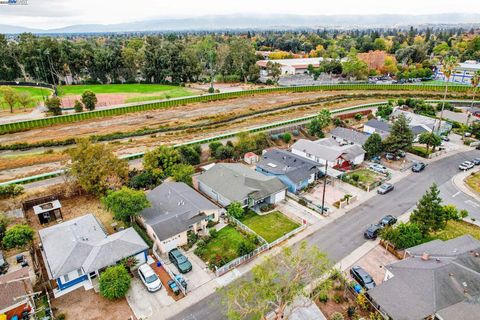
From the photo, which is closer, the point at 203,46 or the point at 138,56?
the point at 138,56

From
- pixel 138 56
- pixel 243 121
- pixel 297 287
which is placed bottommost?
pixel 243 121

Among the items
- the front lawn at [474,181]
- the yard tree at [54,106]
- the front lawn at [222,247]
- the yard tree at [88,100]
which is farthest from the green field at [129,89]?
the front lawn at [474,181]

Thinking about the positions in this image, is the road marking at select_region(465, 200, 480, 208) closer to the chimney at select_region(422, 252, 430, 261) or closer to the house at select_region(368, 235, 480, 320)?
the house at select_region(368, 235, 480, 320)

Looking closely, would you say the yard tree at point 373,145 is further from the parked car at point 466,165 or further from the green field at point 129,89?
the green field at point 129,89

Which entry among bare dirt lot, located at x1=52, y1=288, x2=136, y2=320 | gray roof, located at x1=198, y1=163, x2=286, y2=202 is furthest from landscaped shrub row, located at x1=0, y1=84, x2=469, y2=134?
bare dirt lot, located at x1=52, y1=288, x2=136, y2=320

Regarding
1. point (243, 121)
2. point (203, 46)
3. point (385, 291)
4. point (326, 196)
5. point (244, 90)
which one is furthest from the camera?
point (203, 46)

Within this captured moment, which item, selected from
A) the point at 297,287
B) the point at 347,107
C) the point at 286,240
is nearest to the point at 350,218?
the point at 286,240

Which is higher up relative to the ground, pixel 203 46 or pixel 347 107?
pixel 203 46

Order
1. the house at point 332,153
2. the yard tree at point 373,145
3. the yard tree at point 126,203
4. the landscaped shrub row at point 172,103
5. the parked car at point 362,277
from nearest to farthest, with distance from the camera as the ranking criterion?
the parked car at point 362,277 < the yard tree at point 126,203 < the house at point 332,153 < the yard tree at point 373,145 < the landscaped shrub row at point 172,103

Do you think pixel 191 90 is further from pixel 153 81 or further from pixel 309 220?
pixel 309 220
